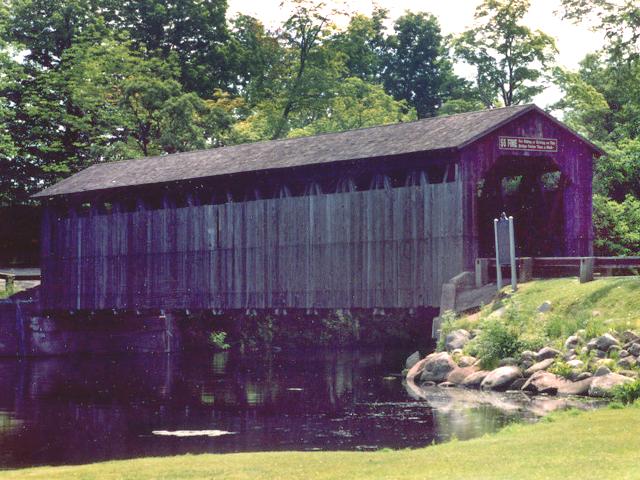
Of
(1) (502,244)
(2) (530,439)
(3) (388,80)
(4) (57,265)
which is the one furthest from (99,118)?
(2) (530,439)

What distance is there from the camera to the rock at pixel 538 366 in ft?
81.8

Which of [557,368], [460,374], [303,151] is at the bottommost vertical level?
[460,374]

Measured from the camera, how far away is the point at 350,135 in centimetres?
3562

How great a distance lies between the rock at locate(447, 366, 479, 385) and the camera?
26.5 metres

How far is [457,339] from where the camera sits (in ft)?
91.9

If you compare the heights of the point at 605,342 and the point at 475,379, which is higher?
the point at 605,342

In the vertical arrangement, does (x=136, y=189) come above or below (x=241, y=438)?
above

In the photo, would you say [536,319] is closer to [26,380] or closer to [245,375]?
[245,375]

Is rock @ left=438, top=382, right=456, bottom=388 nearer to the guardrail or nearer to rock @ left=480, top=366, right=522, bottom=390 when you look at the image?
rock @ left=480, top=366, right=522, bottom=390

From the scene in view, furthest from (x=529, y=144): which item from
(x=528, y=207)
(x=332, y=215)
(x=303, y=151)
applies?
(x=303, y=151)

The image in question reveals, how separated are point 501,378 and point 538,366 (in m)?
0.85

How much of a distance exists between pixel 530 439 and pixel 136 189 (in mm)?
26847

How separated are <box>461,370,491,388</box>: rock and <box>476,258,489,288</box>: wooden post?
4503 millimetres

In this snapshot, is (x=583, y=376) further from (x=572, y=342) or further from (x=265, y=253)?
(x=265, y=253)
